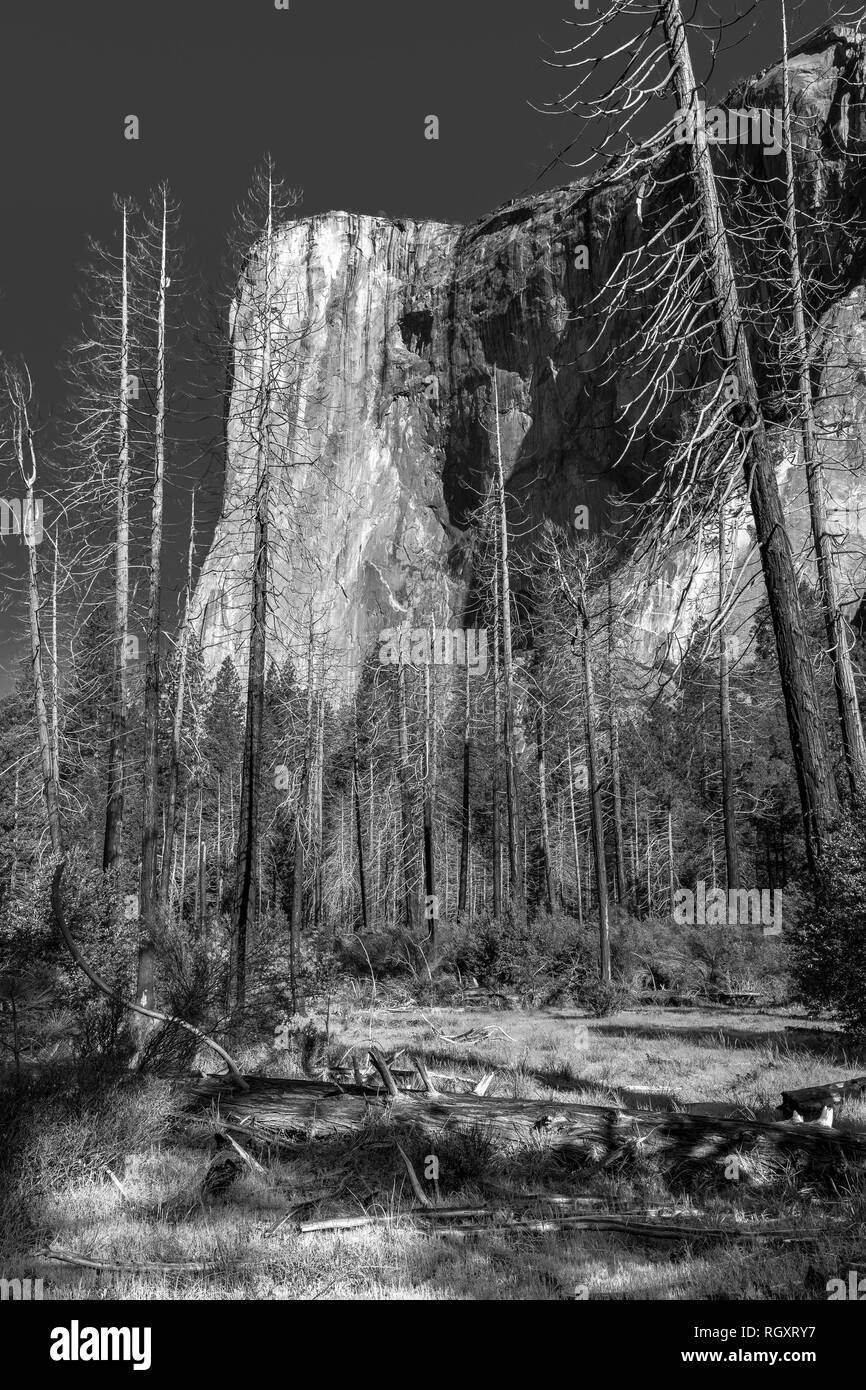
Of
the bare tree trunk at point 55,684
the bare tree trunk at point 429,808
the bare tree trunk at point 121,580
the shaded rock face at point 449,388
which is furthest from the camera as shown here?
the shaded rock face at point 449,388

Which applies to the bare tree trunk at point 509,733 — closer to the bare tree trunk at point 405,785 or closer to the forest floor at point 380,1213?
the bare tree trunk at point 405,785

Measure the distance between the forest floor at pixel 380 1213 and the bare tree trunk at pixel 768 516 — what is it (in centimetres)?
261

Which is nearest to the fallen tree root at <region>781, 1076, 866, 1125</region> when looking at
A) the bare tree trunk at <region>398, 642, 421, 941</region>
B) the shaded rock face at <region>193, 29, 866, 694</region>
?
the bare tree trunk at <region>398, 642, 421, 941</region>

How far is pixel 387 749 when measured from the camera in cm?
3903

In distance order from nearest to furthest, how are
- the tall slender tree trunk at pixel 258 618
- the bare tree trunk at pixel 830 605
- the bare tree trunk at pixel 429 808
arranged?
the tall slender tree trunk at pixel 258 618 → the bare tree trunk at pixel 830 605 → the bare tree trunk at pixel 429 808

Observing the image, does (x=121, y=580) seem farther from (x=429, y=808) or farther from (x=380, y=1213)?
(x=429, y=808)

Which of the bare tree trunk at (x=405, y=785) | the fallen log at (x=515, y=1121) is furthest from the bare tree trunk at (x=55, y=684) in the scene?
the fallen log at (x=515, y=1121)

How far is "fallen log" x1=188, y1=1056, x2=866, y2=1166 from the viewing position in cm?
520

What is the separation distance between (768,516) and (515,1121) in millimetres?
4804

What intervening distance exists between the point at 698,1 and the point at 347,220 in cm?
8546

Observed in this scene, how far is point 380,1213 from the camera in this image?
4797 mm

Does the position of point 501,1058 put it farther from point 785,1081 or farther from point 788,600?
point 788,600

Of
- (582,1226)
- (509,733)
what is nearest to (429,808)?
(509,733)

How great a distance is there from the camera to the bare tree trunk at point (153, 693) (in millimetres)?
11609
